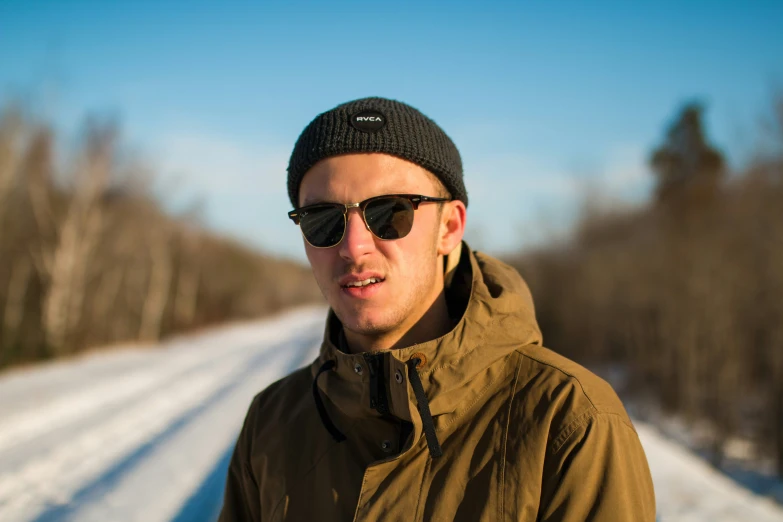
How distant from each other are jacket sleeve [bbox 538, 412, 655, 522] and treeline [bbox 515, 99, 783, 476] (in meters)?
16.1

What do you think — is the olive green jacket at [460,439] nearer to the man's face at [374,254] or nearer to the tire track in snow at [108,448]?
the man's face at [374,254]

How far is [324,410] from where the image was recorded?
176 cm

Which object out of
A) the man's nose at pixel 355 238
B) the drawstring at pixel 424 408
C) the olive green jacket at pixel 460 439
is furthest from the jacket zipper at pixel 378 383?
the man's nose at pixel 355 238

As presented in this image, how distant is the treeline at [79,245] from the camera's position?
18.4m

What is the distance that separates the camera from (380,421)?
1619 millimetres

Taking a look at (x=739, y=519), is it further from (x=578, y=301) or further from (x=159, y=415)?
(x=578, y=301)

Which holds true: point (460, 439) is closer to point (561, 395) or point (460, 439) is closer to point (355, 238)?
point (561, 395)

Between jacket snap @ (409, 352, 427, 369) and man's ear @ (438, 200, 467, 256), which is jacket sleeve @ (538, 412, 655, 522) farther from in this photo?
man's ear @ (438, 200, 467, 256)

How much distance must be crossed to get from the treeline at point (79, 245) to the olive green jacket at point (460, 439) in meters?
18.3

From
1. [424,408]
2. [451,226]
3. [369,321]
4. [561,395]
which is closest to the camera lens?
[561,395]

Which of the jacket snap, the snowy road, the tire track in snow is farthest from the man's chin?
the tire track in snow

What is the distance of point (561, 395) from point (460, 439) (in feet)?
1.01

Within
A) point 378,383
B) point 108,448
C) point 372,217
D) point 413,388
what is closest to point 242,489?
point 378,383

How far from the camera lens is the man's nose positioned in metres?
1.70
